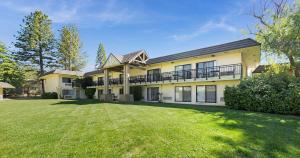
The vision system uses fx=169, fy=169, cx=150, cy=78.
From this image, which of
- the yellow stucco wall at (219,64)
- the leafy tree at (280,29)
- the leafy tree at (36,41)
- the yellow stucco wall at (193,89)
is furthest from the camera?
the leafy tree at (36,41)

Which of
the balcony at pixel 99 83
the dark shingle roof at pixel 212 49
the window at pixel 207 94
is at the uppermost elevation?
the dark shingle roof at pixel 212 49

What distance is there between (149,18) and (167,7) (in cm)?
298

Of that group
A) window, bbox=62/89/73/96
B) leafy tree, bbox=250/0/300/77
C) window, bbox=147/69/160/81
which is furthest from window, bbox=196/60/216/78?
window, bbox=62/89/73/96

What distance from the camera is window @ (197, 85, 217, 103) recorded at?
16375 mm

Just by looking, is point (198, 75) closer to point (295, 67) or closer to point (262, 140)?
point (295, 67)

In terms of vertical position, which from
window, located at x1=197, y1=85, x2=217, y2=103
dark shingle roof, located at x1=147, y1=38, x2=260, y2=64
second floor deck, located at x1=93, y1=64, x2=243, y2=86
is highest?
dark shingle roof, located at x1=147, y1=38, x2=260, y2=64

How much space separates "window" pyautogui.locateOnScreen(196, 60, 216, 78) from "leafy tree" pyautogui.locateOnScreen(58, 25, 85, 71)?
106ft

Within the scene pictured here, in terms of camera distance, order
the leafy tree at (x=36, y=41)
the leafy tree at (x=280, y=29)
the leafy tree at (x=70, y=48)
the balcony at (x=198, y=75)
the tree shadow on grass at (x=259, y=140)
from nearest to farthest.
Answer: the tree shadow on grass at (x=259, y=140), the leafy tree at (x=280, y=29), the balcony at (x=198, y=75), the leafy tree at (x=36, y=41), the leafy tree at (x=70, y=48)

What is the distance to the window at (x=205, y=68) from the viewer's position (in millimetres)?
16422

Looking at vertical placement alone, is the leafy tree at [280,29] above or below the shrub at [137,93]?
above

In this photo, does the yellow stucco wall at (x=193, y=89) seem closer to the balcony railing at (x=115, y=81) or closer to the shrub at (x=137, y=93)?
the shrub at (x=137, y=93)

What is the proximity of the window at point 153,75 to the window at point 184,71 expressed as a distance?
253 cm

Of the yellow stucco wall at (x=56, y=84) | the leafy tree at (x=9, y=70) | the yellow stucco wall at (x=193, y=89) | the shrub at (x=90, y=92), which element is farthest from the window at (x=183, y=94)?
the leafy tree at (x=9, y=70)

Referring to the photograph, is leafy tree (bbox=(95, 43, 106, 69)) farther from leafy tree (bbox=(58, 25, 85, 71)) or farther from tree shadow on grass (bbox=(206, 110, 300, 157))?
tree shadow on grass (bbox=(206, 110, 300, 157))
